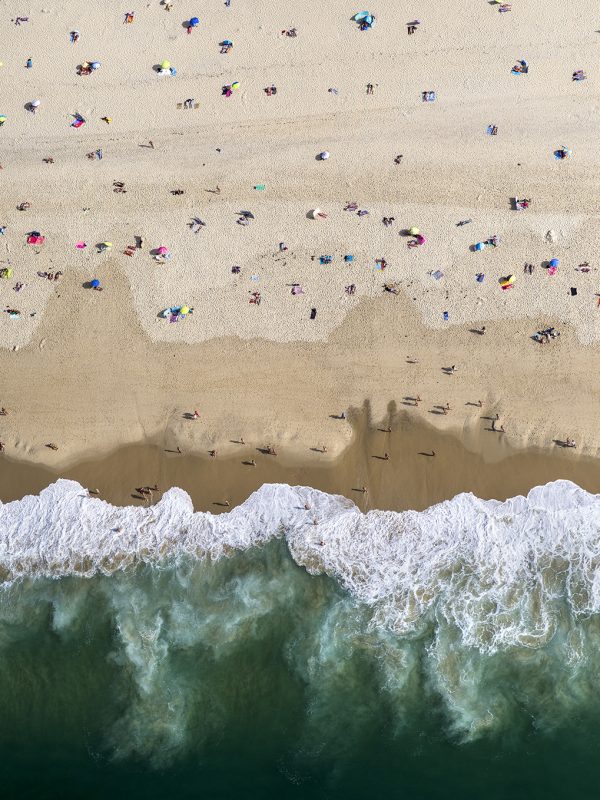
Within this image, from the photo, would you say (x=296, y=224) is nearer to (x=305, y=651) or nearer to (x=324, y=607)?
(x=324, y=607)

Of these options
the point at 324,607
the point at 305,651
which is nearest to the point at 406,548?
the point at 324,607

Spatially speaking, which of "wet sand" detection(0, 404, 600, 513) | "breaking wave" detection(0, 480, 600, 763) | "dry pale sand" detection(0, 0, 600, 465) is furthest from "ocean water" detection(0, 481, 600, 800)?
"dry pale sand" detection(0, 0, 600, 465)

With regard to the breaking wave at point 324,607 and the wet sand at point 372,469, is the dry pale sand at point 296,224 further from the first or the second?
the breaking wave at point 324,607

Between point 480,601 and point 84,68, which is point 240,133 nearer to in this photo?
point 84,68

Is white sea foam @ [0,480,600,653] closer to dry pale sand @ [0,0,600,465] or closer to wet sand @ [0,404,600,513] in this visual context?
wet sand @ [0,404,600,513]

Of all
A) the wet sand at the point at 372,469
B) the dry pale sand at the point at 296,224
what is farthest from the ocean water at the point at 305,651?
the dry pale sand at the point at 296,224
